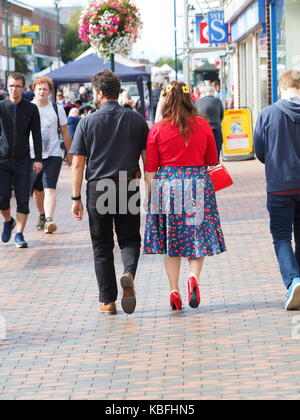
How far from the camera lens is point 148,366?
19.8ft

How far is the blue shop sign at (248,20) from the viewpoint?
23.4m

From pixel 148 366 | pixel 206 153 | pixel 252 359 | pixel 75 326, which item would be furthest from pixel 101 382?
pixel 206 153

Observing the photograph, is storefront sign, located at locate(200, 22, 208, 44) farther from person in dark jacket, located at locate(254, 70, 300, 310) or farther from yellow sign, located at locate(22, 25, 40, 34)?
yellow sign, located at locate(22, 25, 40, 34)

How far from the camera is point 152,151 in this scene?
745 cm

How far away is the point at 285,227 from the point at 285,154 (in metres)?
0.56

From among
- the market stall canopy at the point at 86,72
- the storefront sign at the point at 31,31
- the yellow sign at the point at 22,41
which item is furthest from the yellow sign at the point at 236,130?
the storefront sign at the point at 31,31

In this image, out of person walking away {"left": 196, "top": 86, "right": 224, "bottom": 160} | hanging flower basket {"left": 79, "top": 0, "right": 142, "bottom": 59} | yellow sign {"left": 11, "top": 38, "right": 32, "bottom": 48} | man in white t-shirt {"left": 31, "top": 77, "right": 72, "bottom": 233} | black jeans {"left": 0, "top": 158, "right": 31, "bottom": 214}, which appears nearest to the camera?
black jeans {"left": 0, "top": 158, "right": 31, "bottom": 214}

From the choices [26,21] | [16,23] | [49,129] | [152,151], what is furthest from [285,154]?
[26,21]

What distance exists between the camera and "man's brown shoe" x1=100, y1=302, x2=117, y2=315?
7.70 metres

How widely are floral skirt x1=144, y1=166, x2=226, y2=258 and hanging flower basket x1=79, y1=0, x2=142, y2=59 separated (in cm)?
1815

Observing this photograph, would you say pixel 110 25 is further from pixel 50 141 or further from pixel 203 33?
pixel 203 33

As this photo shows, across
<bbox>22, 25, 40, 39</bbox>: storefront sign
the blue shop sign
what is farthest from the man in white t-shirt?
<bbox>22, 25, 40, 39</bbox>: storefront sign

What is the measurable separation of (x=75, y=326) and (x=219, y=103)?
40.4ft

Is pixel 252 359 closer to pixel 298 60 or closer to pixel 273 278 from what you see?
pixel 273 278
